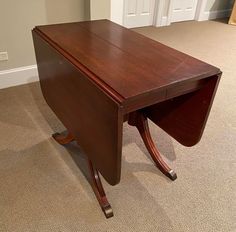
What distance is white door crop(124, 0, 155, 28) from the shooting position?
3744 millimetres

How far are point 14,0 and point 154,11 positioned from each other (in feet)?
8.31

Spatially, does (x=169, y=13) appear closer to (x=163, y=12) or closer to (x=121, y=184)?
(x=163, y=12)

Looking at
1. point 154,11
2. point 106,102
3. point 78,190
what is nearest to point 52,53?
point 106,102

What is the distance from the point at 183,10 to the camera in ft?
14.0

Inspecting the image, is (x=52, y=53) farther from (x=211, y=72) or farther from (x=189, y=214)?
(x=189, y=214)

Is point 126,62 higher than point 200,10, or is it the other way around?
point 126,62

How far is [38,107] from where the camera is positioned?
2053 mm

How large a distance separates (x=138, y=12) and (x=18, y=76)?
7.63ft

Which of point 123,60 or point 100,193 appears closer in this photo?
point 123,60

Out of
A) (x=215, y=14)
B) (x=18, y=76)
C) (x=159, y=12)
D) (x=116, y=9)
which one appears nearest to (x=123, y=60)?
(x=18, y=76)

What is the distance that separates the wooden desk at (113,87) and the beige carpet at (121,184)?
4.1 inches

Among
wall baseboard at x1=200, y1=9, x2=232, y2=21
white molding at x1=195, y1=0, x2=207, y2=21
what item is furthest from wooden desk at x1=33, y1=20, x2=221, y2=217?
wall baseboard at x1=200, y1=9, x2=232, y2=21

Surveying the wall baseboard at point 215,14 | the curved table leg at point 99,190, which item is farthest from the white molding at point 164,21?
the curved table leg at point 99,190

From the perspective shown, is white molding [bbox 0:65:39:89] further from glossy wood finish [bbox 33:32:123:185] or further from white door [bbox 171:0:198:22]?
white door [bbox 171:0:198:22]
